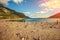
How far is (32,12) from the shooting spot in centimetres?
183

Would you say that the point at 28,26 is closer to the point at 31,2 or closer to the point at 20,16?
the point at 20,16

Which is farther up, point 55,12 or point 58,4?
point 58,4

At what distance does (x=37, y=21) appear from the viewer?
1812mm

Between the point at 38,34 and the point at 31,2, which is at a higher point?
the point at 31,2

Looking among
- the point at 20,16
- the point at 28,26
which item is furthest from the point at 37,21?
the point at 20,16

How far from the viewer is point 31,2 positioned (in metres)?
1.84

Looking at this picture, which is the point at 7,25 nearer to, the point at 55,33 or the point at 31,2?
the point at 31,2

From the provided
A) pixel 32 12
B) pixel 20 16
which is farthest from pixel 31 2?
pixel 20 16

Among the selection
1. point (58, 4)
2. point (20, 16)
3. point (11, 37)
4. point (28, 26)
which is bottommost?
point (11, 37)

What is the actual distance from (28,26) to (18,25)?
148mm

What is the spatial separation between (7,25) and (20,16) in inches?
9.2

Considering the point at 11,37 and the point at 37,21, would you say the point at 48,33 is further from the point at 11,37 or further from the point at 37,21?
the point at 11,37

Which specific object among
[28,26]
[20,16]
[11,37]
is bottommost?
[11,37]

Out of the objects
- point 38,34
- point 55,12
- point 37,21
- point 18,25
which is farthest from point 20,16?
point 55,12
